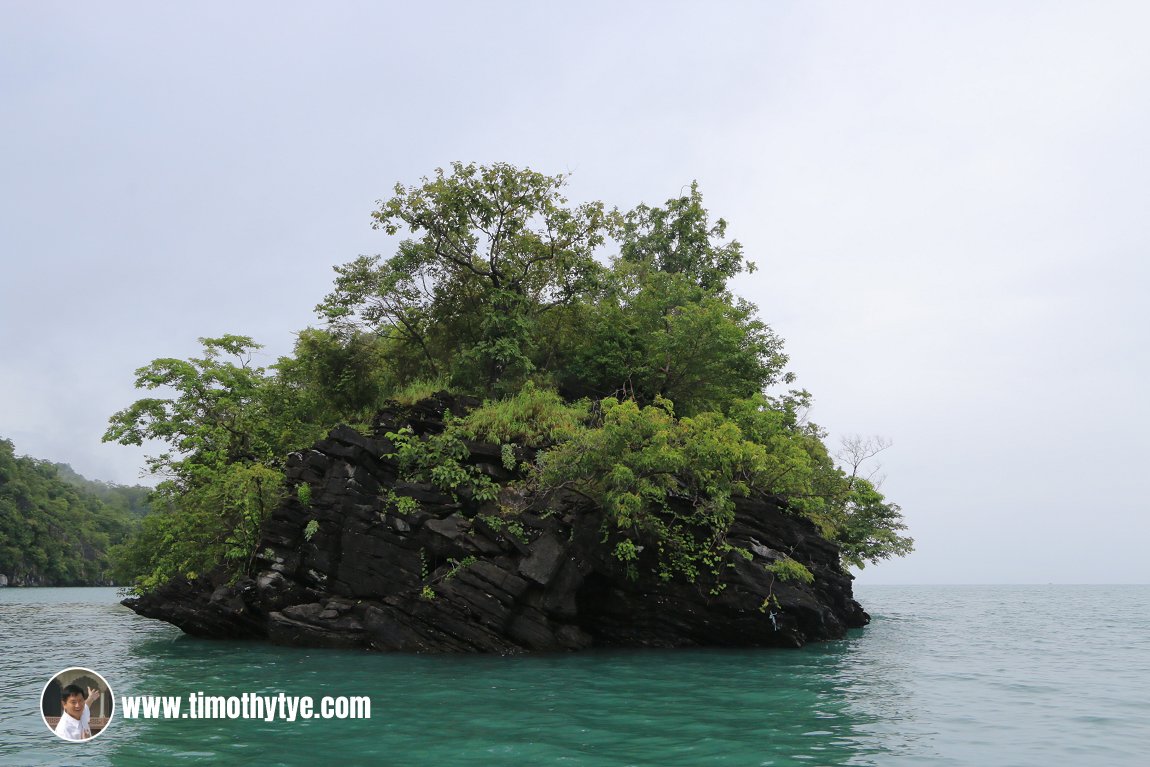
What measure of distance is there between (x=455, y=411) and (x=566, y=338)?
250 inches

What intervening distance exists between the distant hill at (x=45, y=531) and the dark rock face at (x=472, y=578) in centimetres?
8172

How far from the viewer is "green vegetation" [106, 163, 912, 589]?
64.6 ft

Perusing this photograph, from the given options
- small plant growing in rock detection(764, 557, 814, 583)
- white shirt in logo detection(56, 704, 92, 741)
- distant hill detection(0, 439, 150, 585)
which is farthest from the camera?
distant hill detection(0, 439, 150, 585)

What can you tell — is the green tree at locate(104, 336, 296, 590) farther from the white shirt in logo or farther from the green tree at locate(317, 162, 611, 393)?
the white shirt in logo

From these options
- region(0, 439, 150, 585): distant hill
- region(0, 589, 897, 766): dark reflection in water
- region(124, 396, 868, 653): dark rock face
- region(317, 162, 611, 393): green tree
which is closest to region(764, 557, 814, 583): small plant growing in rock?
region(124, 396, 868, 653): dark rock face

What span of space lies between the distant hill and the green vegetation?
74869 millimetres

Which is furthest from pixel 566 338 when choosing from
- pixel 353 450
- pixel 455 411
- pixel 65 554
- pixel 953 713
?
pixel 65 554

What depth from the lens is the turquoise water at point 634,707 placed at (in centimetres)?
873

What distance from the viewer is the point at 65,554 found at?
10006 cm

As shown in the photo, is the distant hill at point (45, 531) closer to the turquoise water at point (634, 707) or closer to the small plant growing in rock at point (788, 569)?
the turquoise water at point (634, 707)

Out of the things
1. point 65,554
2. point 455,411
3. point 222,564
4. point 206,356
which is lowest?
point 65,554

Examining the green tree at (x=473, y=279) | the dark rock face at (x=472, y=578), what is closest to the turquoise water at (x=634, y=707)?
the dark rock face at (x=472, y=578)

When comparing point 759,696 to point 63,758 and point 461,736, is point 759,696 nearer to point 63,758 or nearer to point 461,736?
point 461,736

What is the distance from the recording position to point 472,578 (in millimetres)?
18203
